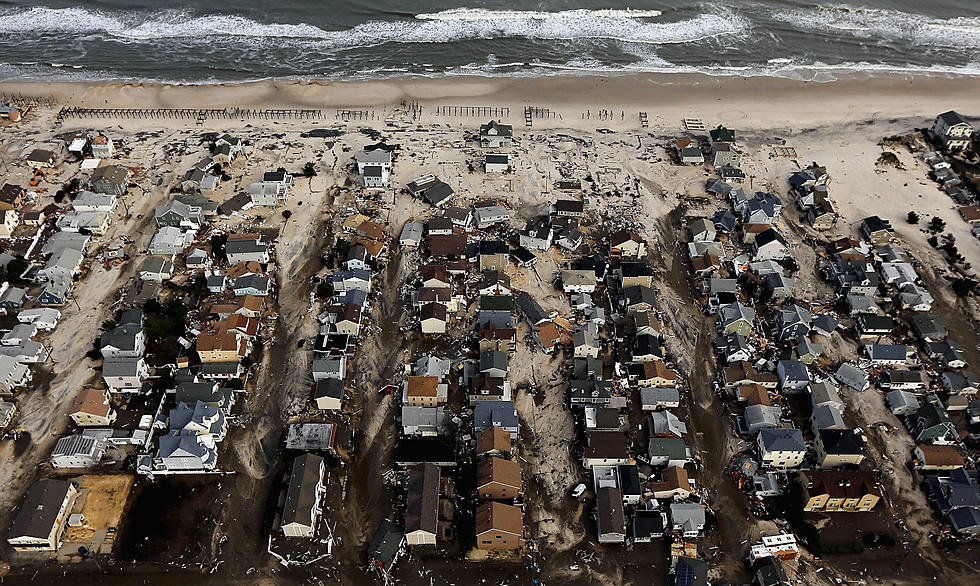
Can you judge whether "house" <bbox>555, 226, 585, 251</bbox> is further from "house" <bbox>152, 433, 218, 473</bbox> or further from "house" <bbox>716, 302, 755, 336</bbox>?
"house" <bbox>152, 433, 218, 473</bbox>

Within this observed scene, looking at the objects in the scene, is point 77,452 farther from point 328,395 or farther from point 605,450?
point 605,450

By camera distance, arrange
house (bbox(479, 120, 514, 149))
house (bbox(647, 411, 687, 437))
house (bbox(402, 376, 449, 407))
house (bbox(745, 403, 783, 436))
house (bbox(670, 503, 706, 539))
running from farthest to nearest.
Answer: house (bbox(479, 120, 514, 149))
house (bbox(402, 376, 449, 407))
house (bbox(745, 403, 783, 436))
house (bbox(647, 411, 687, 437))
house (bbox(670, 503, 706, 539))

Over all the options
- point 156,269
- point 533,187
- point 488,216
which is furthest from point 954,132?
point 156,269

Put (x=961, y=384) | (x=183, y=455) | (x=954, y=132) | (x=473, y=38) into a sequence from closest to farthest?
1. (x=183, y=455)
2. (x=961, y=384)
3. (x=954, y=132)
4. (x=473, y=38)

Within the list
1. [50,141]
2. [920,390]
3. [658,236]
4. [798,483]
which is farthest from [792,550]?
[50,141]

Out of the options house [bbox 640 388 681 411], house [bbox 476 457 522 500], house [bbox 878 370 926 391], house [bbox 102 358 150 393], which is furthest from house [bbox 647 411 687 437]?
house [bbox 102 358 150 393]

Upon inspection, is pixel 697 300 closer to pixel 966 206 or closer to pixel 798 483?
pixel 798 483

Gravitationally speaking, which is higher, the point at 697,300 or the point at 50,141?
the point at 50,141
